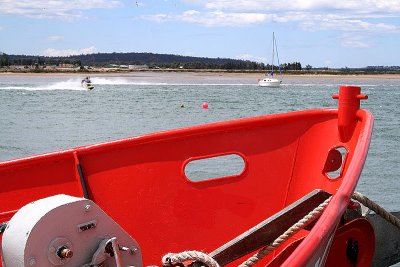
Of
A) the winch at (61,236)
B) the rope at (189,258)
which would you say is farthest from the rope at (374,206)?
the winch at (61,236)

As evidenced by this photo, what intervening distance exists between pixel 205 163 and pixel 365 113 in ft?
28.8

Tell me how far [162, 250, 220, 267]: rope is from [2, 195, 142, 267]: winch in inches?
9.8

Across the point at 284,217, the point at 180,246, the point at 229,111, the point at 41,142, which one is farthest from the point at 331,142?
the point at 229,111

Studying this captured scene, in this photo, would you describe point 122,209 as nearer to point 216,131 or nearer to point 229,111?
point 216,131

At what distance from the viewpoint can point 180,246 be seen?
4.37m

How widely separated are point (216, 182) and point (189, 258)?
4.65 feet

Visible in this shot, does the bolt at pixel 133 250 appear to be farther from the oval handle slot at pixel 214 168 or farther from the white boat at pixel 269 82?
the white boat at pixel 269 82

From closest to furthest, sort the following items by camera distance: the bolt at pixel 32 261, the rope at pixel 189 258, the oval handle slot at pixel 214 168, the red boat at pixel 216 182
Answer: the bolt at pixel 32 261 < the rope at pixel 189 258 < the red boat at pixel 216 182 < the oval handle slot at pixel 214 168

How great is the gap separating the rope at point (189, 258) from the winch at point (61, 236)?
0.25 m

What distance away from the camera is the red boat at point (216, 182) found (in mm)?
3904

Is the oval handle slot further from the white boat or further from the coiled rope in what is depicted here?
the white boat

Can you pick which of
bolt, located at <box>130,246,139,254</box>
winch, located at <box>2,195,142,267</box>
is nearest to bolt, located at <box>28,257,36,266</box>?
winch, located at <box>2,195,142,267</box>

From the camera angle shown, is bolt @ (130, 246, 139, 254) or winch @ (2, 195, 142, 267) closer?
winch @ (2, 195, 142, 267)

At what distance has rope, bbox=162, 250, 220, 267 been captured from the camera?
304 cm
